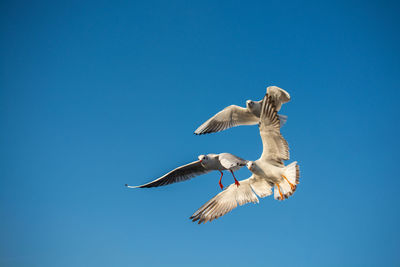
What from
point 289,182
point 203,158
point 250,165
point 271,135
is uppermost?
point 203,158

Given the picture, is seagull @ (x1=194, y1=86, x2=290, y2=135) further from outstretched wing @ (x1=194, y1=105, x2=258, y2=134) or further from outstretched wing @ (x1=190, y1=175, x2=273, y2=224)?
outstretched wing @ (x1=190, y1=175, x2=273, y2=224)

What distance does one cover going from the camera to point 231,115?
338 inches

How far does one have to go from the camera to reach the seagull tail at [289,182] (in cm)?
573

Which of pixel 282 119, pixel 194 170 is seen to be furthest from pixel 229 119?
pixel 194 170

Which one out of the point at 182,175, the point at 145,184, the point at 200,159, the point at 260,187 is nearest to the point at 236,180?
the point at 260,187

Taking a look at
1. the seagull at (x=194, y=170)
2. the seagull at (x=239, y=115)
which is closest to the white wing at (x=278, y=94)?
the seagull at (x=239, y=115)

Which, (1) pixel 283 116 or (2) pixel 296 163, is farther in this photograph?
(1) pixel 283 116

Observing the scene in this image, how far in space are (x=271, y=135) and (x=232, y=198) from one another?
55.3 inches

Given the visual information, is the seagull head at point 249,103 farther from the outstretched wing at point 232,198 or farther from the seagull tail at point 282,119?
the outstretched wing at point 232,198

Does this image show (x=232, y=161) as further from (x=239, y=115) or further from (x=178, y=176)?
(x=239, y=115)

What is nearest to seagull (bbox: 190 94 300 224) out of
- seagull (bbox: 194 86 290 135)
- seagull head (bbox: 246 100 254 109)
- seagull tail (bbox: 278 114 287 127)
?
seagull (bbox: 194 86 290 135)

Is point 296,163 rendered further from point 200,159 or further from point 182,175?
point 182,175

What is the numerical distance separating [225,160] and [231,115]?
2.47 metres

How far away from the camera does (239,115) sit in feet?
28.2
